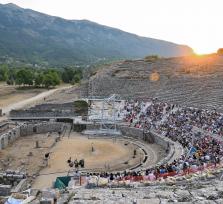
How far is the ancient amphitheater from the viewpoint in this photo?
1966 centimetres

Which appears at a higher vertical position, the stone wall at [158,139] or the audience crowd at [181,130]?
the audience crowd at [181,130]

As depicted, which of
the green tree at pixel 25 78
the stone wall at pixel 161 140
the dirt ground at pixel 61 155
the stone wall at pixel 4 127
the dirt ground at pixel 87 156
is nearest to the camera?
the dirt ground at pixel 87 156

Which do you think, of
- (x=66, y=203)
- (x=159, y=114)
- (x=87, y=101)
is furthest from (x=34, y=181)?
(x=87, y=101)

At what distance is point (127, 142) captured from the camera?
4719 centimetres

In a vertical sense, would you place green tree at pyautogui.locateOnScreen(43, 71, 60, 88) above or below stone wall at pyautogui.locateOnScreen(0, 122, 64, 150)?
above

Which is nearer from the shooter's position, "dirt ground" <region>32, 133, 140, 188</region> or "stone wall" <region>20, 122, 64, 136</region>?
"dirt ground" <region>32, 133, 140, 188</region>

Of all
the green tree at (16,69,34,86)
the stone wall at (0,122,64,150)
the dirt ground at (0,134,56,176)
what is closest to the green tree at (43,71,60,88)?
the green tree at (16,69,34,86)

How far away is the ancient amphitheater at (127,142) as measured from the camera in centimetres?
1966

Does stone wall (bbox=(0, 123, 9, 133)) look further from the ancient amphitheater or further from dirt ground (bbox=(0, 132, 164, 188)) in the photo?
dirt ground (bbox=(0, 132, 164, 188))

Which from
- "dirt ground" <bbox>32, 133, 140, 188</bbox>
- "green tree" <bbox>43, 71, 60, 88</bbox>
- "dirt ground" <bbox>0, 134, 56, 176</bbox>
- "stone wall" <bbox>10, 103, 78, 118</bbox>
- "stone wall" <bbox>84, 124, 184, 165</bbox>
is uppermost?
"green tree" <bbox>43, 71, 60, 88</bbox>

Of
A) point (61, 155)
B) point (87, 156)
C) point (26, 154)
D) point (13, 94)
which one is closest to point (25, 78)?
point (13, 94)

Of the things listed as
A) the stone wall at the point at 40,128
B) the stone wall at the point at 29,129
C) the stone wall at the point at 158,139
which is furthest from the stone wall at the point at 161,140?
the stone wall at the point at 29,129

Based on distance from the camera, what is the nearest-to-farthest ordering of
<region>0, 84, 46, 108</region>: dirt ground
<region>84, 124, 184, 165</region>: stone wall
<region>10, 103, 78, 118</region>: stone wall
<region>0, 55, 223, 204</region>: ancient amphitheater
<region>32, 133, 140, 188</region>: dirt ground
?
<region>0, 55, 223, 204</region>: ancient amphitheater → <region>32, 133, 140, 188</region>: dirt ground → <region>84, 124, 184, 165</region>: stone wall → <region>10, 103, 78, 118</region>: stone wall → <region>0, 84, 46, 108</region>: dirt ground

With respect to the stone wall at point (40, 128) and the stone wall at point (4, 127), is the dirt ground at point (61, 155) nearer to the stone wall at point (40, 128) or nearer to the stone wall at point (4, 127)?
the stone wall at point (40, 128)
